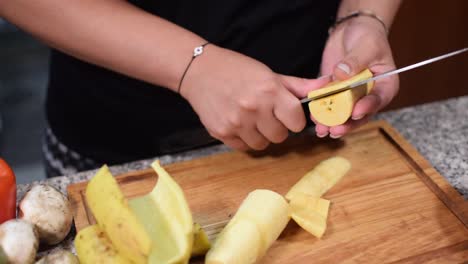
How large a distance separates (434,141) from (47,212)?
78 centimetres

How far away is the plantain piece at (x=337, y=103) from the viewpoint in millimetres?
974

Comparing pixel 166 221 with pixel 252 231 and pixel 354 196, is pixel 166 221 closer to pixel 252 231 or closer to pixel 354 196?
pixel 252 231

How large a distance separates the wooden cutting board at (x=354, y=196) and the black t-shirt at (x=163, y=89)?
13 cm

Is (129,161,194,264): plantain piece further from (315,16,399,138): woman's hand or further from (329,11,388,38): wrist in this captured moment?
(329,11,388,38): wrist

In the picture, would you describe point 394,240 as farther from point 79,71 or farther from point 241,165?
point 79,71

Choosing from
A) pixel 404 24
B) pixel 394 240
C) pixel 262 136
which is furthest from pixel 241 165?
pixel 404 24

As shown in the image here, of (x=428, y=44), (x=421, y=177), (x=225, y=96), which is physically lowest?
(x=428, y=44)

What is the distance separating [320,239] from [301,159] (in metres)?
0.23

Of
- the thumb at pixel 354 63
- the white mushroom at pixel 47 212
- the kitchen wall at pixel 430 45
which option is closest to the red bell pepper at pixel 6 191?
the white mushroom at pixel 47 212

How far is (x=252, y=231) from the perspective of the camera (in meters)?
0.86

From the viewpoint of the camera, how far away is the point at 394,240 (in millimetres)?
938

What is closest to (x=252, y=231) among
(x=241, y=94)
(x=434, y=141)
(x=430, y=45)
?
(x=241, y=94)

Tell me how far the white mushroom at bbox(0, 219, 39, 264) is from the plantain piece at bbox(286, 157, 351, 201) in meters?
0.42

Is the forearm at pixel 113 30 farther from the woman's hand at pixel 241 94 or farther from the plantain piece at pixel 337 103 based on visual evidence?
the plantain piece at pixel 337 103
